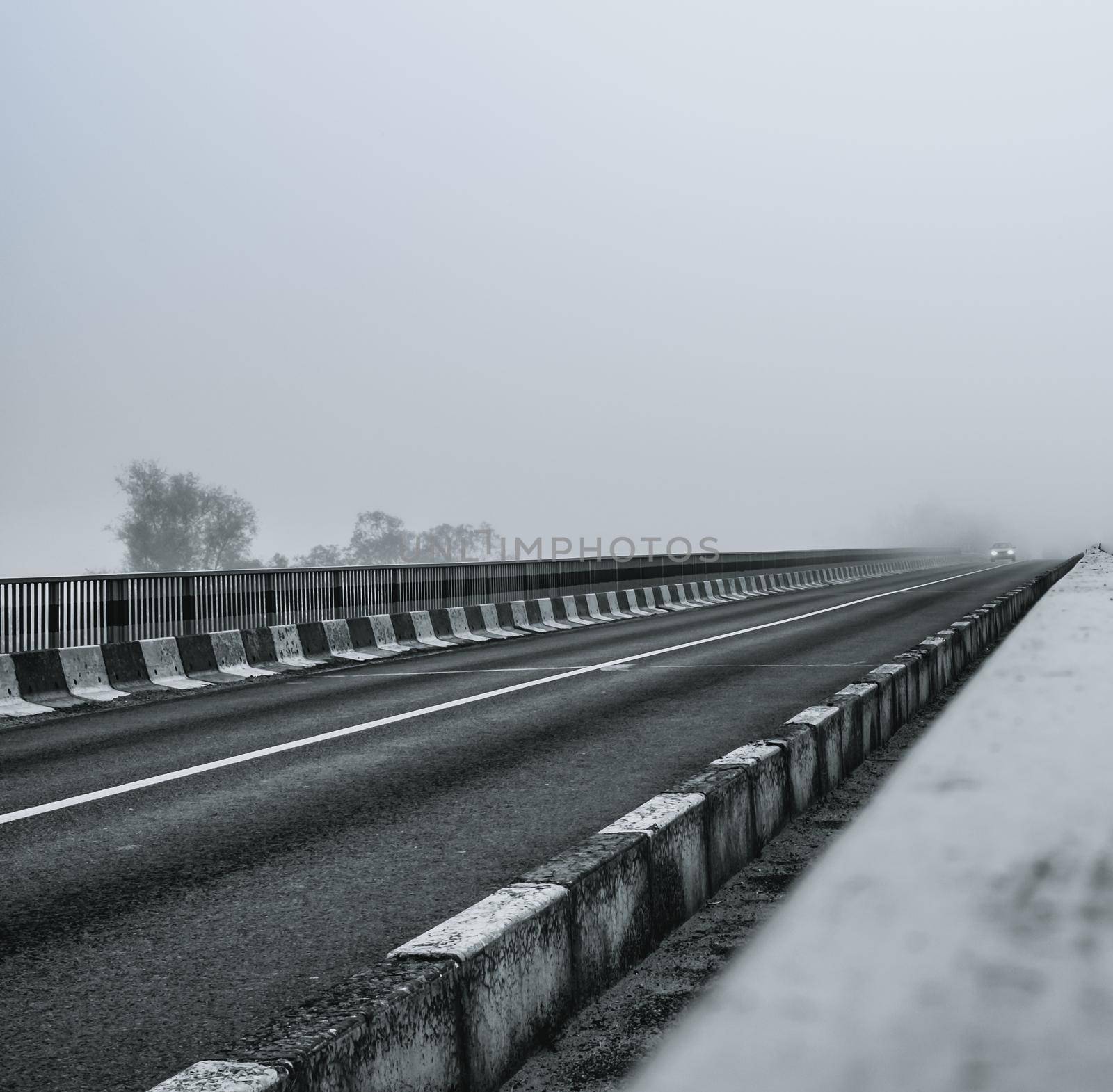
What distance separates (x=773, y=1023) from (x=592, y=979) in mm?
603

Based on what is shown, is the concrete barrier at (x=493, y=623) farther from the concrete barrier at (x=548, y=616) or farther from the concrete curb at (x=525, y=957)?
the concrete curb at (x=525, y=957)

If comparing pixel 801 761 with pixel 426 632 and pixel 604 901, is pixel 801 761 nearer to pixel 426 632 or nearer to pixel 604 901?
pixel 604 901

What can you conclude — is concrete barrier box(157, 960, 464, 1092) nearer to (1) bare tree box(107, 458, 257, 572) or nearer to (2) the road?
(2) the road

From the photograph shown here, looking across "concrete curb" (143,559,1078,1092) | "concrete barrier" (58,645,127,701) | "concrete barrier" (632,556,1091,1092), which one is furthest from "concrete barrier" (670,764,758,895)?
"concrete barrier" (58,645,127,701)

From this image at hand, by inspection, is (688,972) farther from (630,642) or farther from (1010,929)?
(630,642)

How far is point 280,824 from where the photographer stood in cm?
648

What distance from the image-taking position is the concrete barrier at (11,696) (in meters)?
11.4

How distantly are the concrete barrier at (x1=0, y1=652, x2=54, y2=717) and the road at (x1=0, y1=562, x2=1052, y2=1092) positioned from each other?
1.39 feet

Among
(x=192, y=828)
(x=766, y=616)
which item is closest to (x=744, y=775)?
(x=192, y=828)

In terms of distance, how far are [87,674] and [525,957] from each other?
10.2m

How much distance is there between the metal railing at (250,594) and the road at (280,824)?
464cm

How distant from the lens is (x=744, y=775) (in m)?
5.66

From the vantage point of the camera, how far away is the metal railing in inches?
676

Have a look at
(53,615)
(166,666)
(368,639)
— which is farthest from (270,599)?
(166,666)
